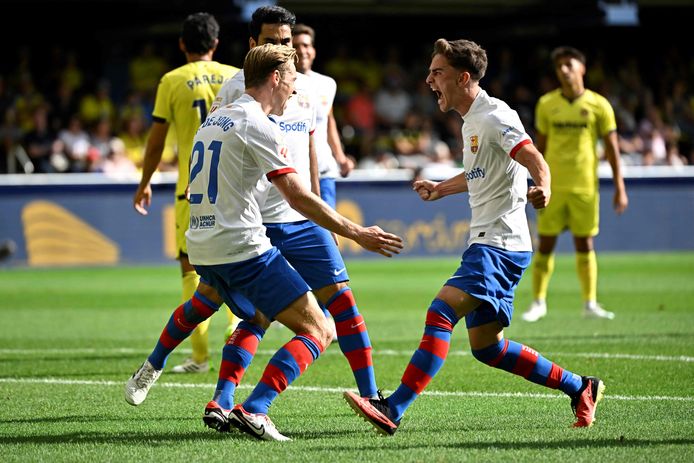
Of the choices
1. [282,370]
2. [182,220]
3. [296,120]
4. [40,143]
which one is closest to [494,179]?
[296,120]

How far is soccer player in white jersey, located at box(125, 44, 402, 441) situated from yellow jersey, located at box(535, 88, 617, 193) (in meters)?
6.73

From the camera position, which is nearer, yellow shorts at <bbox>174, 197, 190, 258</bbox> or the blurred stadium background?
yellow shorts at <bbox>174, 197, 190, 258</bbox>

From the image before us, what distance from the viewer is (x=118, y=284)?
55.8ft

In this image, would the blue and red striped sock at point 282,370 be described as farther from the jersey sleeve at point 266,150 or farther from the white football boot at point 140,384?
the white football boot at point 140,384

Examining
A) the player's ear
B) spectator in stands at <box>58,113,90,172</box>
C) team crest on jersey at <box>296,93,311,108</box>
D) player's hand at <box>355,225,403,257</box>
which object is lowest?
spectator in stands at <box>58,113,90,172</box>

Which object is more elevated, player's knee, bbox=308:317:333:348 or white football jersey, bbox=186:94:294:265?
white football jersey, bbox=186:94:294:265

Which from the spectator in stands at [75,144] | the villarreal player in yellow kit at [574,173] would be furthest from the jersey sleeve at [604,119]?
the spectator in stands at [75,144]

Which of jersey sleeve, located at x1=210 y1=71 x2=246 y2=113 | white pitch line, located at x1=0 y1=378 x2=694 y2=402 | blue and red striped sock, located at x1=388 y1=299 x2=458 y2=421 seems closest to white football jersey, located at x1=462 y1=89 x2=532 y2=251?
blue and red striped sock, located at x1=388 y1=299 x2=458 y2=421

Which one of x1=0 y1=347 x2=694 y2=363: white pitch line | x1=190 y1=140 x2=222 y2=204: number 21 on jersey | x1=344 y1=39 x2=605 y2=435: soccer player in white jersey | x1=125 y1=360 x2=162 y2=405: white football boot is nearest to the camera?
x1=190 y1=140 x2=222 y2=204: number 21 on jersey

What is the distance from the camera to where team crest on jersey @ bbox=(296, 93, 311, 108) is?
282 inches

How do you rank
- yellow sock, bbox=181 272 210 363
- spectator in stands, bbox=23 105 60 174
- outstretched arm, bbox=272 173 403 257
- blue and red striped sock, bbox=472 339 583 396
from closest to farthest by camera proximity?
outstretched arm, bbox=272 173 403 257, blue and red striped sock, bbox=472 339 583 396, yellow sock, bbox=181 272 210 363, spectator in stands, bbox=23 105 60 174

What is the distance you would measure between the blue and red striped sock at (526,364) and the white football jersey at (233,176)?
1358 mm

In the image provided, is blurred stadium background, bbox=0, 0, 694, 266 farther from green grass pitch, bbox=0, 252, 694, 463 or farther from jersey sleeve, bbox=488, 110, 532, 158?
jersey sleeve, bbox=488, 110, 532, 158

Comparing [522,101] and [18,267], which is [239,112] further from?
[522,101]
